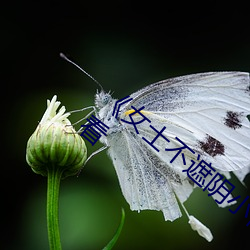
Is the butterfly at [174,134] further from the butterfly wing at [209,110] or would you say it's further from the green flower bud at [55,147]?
the green flower bud at [55,147]

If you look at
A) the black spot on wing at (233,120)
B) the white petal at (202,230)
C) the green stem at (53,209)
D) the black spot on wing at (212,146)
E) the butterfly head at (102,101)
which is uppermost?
the black spot on wing at (233,120)

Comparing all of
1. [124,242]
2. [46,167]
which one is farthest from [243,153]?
[124,242]

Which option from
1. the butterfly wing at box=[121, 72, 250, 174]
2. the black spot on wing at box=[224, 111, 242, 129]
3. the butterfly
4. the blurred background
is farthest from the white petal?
the blurred background

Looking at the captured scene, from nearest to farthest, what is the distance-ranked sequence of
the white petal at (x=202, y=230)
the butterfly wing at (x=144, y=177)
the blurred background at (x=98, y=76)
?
1. the white petal at (x=202, y=230)
2. the butterfly wing at (x=144, y=177)
3. the blurred background at (x=98, y=76)

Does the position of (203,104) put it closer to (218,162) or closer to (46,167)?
(218,162)

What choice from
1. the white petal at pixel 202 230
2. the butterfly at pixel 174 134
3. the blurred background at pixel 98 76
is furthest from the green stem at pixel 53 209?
the blurred background at pixel 98 76

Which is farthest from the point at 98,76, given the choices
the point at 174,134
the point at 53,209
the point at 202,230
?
the point at 53,209

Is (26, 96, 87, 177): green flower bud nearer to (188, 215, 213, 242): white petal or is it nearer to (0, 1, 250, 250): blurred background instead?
(188, 215, 213, 242): white petal
